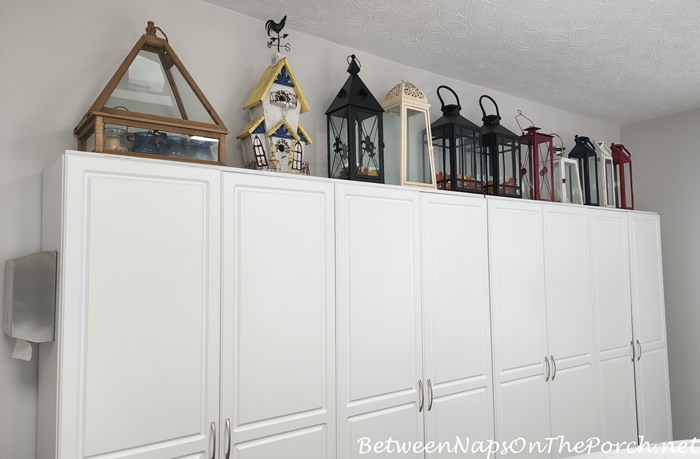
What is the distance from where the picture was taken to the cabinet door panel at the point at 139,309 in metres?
1.46

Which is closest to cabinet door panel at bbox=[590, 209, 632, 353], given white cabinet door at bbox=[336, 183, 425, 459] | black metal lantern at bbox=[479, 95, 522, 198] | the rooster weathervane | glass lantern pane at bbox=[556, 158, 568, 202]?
glass lantern pane at bbox=[556, 158, 568, 202]

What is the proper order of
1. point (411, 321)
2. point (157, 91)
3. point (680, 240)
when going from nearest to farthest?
point (157, 91)
point (411, 321)
point (680, 240)

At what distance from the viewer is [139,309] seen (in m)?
1.56

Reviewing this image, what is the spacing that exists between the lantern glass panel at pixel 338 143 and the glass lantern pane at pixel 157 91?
65 cm

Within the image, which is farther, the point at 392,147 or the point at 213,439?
the point at 392,147

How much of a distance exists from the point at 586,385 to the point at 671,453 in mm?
1262

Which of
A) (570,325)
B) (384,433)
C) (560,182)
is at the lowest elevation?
(384,433)

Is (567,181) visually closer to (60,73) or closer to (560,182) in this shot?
(560,182)

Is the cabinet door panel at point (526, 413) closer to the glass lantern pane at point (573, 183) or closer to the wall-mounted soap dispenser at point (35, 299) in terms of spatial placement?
the glass lantern pane at point (573, 183)

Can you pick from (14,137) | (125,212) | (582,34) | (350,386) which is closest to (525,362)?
(350,386)

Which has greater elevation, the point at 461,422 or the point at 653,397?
the point at 461,422

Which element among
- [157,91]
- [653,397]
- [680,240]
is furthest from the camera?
[680,240]

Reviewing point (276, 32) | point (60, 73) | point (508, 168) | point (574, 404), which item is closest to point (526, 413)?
point (574, 404)

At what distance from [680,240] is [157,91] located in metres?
3.91
